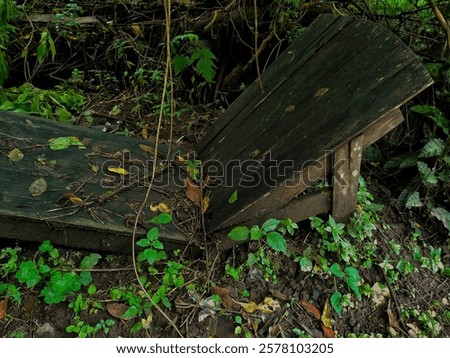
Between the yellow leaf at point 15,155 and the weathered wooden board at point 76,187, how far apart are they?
23 mm

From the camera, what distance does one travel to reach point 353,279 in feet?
6.73

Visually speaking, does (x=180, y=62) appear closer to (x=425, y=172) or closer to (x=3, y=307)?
(x=425, y=172)

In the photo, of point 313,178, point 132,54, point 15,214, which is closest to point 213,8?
point 132,54

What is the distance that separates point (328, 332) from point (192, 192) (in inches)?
47.0

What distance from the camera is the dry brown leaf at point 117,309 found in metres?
1.87

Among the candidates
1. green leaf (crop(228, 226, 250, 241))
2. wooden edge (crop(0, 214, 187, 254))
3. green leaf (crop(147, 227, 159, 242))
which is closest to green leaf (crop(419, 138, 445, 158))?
green leaf (crop(228, 226, 250, 241))

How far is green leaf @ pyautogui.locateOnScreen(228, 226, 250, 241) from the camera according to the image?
6.35 feet

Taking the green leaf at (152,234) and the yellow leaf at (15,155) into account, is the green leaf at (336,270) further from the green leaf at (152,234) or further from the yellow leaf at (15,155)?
the yellow leaf at (15,155)

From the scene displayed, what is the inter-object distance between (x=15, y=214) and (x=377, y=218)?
2.23m

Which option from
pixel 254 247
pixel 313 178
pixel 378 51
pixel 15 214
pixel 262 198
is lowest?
pixel 254 247

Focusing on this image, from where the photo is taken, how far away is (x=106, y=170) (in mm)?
2479

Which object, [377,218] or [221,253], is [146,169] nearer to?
[221,253]

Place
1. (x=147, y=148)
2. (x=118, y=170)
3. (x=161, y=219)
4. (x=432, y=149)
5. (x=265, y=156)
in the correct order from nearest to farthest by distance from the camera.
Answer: (x=161, y=219) → (x=265, y=156) → (x=118, y=170) → (x=432, y=149) → (x=147, y=148)

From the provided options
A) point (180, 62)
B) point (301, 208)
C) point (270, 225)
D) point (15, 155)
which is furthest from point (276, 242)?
point (180, 62)
